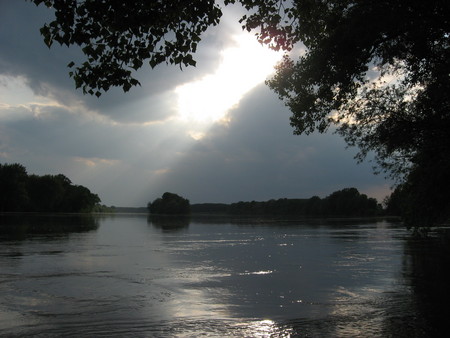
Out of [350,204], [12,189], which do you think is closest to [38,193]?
[12,189]

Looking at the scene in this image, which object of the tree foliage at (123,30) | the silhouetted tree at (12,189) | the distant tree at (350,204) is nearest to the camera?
the tree foliage at (123,30)

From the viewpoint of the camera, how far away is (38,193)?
141 meters

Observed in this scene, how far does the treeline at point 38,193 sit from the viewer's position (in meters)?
125

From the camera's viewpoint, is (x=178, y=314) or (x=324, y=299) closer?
(x=178, y=314)

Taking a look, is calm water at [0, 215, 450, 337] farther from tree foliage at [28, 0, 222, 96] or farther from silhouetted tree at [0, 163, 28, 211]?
silhouetted tree at [0, 163, 28, 211]

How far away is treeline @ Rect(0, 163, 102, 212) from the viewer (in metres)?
125

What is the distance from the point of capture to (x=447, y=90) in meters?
13.1

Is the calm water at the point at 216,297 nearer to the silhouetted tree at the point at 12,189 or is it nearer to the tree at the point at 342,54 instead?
the tree at the point at 342,54

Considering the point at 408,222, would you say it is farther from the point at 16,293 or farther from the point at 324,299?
the point at 16,293

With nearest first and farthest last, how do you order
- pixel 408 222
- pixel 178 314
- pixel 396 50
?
pixel 178 314 → pixel 396 50 → pixel 408 222

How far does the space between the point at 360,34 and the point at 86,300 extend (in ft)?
39.8

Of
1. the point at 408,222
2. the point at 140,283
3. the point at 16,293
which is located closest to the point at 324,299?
the point at 140,283

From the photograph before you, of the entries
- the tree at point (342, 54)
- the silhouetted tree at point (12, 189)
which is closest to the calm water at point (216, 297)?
the tree at point (342, 54)

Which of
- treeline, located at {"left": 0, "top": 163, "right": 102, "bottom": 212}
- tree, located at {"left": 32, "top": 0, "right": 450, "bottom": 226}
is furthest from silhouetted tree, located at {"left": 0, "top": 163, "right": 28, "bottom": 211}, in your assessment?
tree, located at {"left": 32, "top": 0, "right": 450, "bottom": 226}
